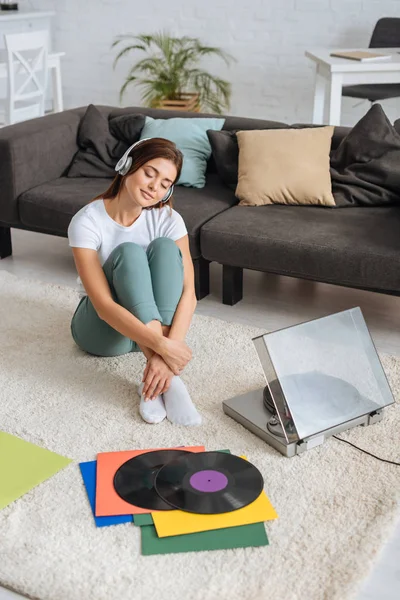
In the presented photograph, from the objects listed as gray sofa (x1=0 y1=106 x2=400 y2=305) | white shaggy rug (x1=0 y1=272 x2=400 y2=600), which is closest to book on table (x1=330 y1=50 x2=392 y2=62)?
gray sofa (x1=0 y1=106 x2=400 y2=305)

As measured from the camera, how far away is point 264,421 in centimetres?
A: 220

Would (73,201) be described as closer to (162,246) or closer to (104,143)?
(104,143)

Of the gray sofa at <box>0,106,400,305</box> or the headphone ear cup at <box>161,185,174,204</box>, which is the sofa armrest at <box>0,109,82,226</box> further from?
the headphone ear cup at <box>161,185,174,204</box>

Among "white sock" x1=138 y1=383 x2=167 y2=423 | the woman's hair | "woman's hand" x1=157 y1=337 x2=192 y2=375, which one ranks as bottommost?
"white sock" x1=138 y1=383 x2=167 y2=423

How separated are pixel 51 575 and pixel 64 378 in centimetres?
94

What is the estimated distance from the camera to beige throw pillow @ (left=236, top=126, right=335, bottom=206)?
3.18 m

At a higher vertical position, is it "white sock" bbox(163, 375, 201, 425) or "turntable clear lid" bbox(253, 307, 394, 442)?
"turntable clear lid" bbox(253, 307, 394, 442)

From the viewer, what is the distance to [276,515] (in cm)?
186

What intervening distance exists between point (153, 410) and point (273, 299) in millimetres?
1093

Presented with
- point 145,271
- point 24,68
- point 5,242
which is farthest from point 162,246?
point 24,68

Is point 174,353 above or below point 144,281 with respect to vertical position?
below

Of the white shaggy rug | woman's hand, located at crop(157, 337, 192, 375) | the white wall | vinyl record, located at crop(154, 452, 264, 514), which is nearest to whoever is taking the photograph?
the white shaggy rug

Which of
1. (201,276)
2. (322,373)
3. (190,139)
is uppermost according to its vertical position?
(190,139)

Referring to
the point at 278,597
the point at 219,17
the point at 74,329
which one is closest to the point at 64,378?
the point at 74,329
